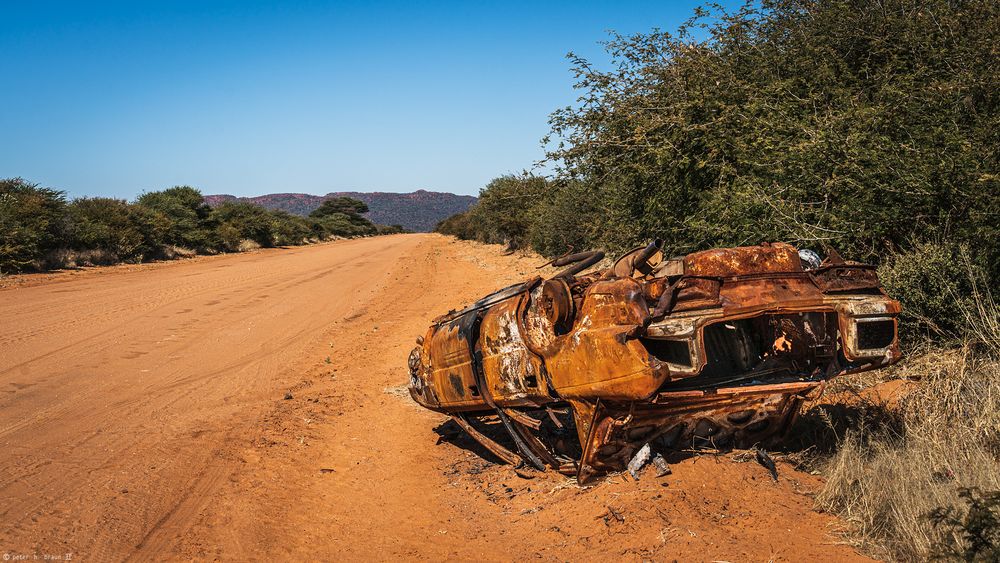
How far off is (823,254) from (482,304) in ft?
14.4

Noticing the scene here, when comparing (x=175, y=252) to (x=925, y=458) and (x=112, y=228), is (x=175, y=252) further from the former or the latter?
(x=925, y=458)

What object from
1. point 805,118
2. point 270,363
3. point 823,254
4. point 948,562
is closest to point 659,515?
point 948,562

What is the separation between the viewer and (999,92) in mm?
7066

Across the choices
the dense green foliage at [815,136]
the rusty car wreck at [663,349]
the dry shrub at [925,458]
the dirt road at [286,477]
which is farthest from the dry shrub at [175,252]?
the dry shrub at [925,458]

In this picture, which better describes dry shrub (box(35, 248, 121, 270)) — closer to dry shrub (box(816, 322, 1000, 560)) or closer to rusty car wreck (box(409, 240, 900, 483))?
rusty car wreck (box(409, 240, 900, 483))

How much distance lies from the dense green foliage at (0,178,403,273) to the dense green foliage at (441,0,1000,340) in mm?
16797

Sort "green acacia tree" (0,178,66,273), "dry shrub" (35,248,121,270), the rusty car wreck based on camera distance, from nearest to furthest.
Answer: the rusty car wreck
"green acacia tree" (0,178,66,273)
"dry shrub" (35,248,121,270)

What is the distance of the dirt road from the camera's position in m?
3.87

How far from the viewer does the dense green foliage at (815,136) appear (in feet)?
20.8

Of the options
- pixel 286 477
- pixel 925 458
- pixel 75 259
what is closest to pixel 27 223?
pixel 75 259

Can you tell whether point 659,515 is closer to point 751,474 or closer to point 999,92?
point 751,474

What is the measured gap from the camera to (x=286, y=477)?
5355 millimetres

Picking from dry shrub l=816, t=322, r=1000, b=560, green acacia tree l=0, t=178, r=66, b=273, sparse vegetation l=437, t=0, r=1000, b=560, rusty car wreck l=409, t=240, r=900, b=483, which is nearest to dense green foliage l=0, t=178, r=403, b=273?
green acacia tree l=0, t=178, r=66, b=273

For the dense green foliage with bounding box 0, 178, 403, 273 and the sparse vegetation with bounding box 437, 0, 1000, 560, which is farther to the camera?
the dense green foliage with bounding box 0, 178, 403, 273
